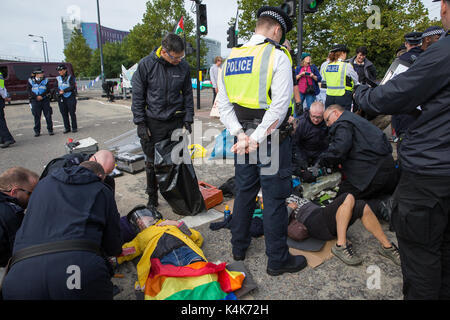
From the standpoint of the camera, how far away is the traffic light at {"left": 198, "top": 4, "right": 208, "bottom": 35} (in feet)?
34.9

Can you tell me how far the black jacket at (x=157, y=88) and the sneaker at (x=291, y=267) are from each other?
208 centimetres

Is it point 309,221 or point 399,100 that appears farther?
point 309,221

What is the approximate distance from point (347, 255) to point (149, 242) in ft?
5.75

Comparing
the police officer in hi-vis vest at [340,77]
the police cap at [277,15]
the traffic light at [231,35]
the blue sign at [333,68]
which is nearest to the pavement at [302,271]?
the police cap at [277,15]

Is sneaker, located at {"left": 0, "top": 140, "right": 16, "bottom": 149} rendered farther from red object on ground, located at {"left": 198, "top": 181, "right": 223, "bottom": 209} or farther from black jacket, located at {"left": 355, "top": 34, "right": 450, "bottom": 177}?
black jacket, located at {"left": 355, "top": 34, "right": 450, "bottom": 177}

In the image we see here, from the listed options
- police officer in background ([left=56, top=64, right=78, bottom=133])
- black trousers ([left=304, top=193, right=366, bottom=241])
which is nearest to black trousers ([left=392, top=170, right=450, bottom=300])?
black trousers ([left=304, top=193, right=366, bottom=241])

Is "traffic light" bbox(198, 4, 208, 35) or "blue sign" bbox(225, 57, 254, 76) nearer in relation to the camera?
"blue sign" bbox(225, 57, 254, 76)

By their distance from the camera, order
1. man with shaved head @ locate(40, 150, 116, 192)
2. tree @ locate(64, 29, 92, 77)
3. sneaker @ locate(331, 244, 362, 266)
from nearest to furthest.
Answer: man with shaved head @ locate(40, 150, 116, 192) → sneaker @ locate(331, 244, 362, 266) → tree @ locate(64, 29, 92, 77)

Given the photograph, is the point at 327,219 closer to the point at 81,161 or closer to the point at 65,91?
the point at 81,161

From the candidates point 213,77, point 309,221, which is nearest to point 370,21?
point 213,77
